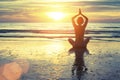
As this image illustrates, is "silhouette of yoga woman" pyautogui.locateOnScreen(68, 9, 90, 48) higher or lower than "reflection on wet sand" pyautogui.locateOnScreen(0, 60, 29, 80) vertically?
higher

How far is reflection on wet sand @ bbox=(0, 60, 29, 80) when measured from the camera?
513 inches

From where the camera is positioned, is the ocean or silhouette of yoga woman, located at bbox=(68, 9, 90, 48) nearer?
silhouette of yoga woman, located at bbox=(68, 9, 90, 48)

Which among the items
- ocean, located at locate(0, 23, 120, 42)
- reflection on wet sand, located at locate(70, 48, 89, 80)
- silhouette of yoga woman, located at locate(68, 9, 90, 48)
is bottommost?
ocean, located at locate(0, 23, 120, 42)

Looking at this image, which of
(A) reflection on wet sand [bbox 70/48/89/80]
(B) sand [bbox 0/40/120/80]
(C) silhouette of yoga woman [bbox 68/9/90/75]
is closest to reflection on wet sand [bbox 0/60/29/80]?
(B) sand [bbox 0/40/120/80]

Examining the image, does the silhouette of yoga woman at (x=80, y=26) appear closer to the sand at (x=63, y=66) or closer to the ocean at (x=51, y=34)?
the sand at (x=63, y=66)

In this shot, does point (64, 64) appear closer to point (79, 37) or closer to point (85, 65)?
point (85, 65)

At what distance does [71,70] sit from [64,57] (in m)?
4.04

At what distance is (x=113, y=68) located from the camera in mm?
14680

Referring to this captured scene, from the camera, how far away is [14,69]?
14.6 meters

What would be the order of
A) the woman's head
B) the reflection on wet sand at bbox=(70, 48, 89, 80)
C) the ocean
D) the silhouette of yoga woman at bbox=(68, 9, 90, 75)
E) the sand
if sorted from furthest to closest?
the ocean
the woman's head
the silhouette of yoga woman at bbox=(68, 9, 90, 75)
the reflection on wet sand at bbox=(70, 48, 89, 80)
the sand

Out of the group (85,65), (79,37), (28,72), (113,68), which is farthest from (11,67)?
(79,37)

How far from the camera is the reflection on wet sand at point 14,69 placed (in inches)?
513

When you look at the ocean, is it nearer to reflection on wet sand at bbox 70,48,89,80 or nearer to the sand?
reflection on wet sand at bbox 70,48,89,80

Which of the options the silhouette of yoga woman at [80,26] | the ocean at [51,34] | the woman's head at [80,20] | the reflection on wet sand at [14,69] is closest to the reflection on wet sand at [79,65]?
the silhouette of yoga woman at [80,26]
